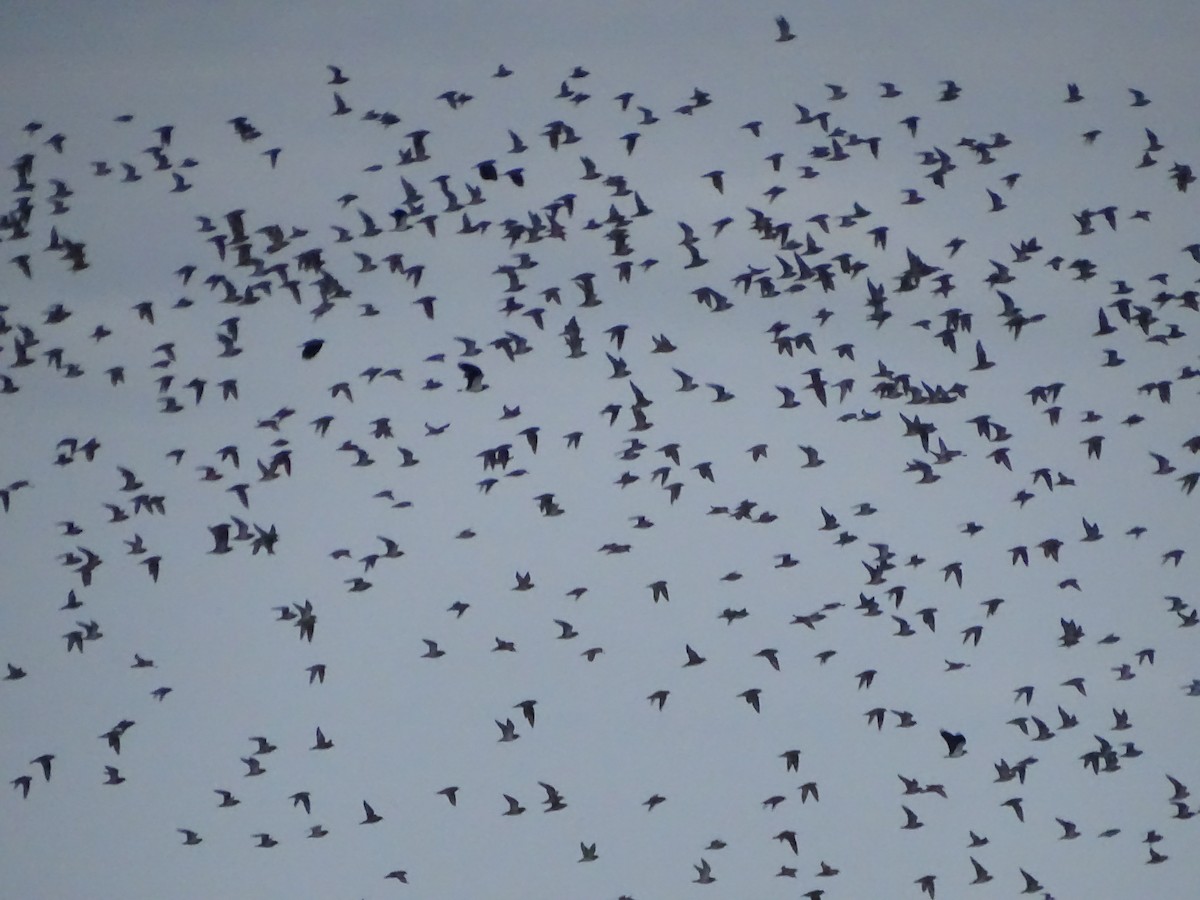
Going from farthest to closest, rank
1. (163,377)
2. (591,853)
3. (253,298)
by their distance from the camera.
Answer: (591,853)
(163,377)
(253,298)

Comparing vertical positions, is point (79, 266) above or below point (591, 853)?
above

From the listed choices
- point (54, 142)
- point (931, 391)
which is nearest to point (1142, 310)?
point (931, 391)

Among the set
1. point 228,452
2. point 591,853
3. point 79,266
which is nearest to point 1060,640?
point 591,853

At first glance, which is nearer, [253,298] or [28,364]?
[253,298]

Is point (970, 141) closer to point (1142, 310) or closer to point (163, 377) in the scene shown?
point (1142, 310)

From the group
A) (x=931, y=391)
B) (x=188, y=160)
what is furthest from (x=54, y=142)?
(x=931, y=391)

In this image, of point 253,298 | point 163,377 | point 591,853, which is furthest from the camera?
point 591,853

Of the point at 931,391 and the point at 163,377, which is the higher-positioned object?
the point at 163,377

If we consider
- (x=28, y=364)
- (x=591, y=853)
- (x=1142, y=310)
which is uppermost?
(x=28, y=364)

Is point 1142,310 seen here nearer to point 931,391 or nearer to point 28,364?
point 931,391
